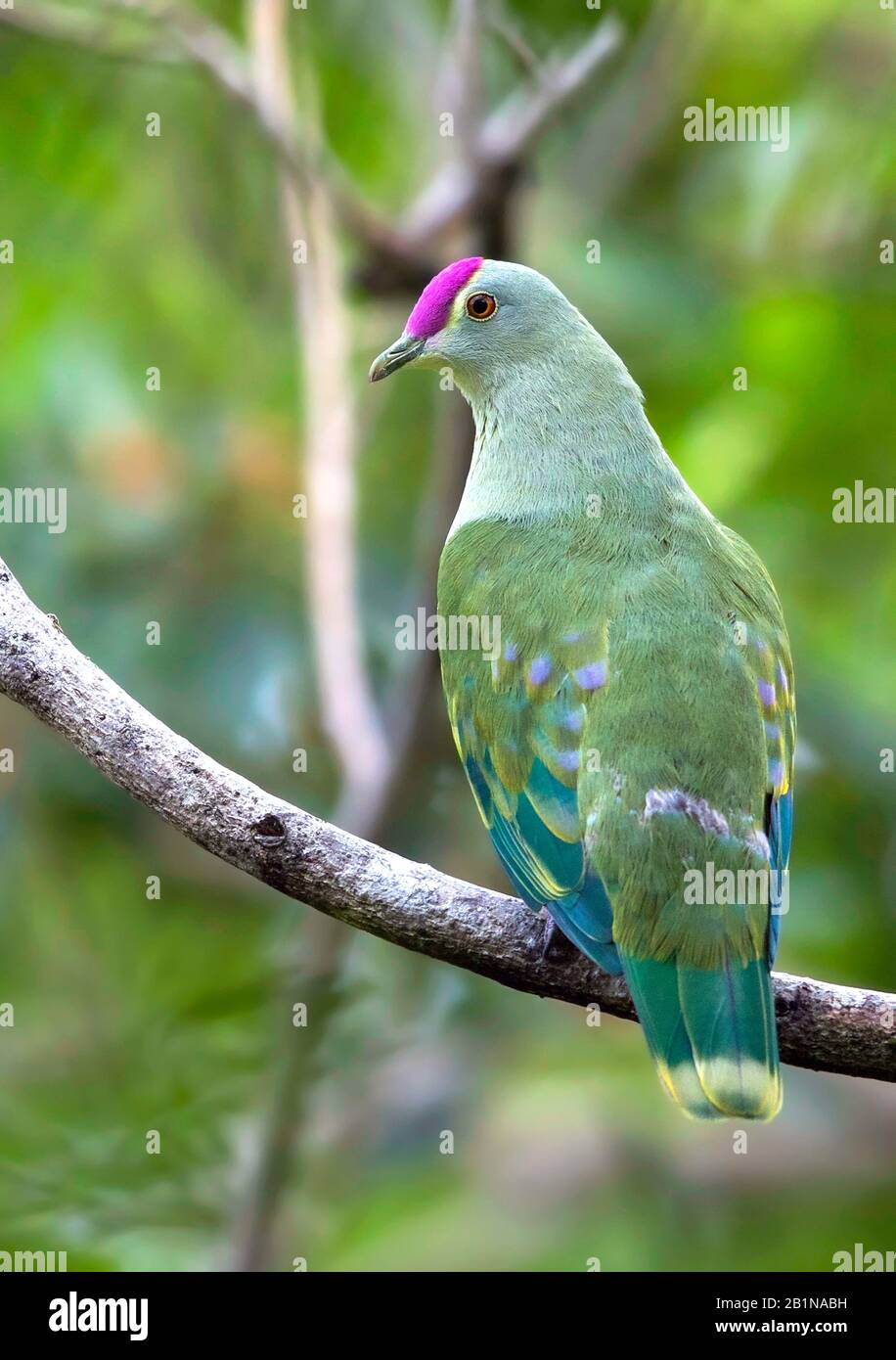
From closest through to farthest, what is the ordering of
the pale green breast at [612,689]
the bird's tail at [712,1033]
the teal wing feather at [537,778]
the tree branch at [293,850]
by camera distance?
the tree branch at [293,850] → the bird's tail at [712,1033] → the teal wing feather at [537,778] → the pale green breast at [612,689]

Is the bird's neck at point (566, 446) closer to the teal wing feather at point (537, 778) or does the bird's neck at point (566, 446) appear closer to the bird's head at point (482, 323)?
the bird's head at point (482, 323)

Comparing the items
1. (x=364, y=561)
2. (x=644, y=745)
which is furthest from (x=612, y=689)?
(x=364, y=561)

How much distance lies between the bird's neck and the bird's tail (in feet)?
3.59

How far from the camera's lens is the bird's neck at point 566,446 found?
12.8ft

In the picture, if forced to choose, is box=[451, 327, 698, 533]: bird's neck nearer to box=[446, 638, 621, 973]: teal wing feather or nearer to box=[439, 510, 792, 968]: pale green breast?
box=[439, 510, 792, 968]: pale green breast

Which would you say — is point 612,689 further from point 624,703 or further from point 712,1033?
point 712,1033

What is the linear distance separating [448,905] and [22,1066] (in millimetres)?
2944

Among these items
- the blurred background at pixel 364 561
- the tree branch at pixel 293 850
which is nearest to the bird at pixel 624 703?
the tree branch at pixel 293 850

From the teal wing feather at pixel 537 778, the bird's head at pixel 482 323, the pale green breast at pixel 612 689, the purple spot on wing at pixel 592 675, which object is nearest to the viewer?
the teal wing feather at pixel 537 778

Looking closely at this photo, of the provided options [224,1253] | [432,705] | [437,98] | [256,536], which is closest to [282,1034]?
[224,1253]

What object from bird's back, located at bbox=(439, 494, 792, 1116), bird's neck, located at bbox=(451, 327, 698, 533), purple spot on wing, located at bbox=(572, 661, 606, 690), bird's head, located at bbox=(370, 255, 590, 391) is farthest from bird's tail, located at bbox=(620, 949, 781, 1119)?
bird's head, located at bbox=(370, 255, 590, 391)

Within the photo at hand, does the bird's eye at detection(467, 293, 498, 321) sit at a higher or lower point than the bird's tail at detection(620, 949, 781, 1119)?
higher

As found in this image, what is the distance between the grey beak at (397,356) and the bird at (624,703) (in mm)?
221

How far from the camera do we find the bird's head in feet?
13.9
